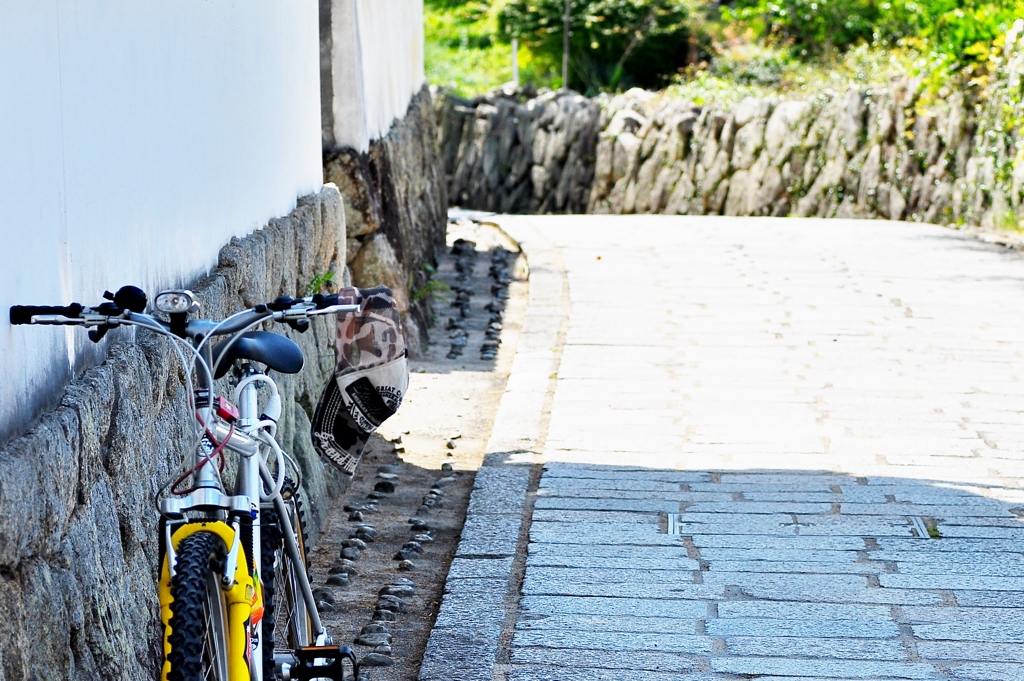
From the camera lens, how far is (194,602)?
2.44 metres

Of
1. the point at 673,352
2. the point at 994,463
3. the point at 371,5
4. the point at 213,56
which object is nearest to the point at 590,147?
the point at 371,5

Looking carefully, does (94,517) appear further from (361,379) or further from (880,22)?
(880,22)

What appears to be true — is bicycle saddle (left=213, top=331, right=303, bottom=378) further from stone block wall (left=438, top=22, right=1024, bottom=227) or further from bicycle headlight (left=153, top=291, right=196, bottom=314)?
stone block wall (left=438, top=22, right=1024, bottom=227)

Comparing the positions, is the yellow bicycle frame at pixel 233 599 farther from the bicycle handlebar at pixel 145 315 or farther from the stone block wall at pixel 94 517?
the bicycle handlebar at pixel 145 315

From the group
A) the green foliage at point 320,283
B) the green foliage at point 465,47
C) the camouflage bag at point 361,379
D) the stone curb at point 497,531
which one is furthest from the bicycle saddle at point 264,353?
the green foliage at point 465,47

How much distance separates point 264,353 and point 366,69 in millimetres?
6696

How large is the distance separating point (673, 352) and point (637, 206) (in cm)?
925

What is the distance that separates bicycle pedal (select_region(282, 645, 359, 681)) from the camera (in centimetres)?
334

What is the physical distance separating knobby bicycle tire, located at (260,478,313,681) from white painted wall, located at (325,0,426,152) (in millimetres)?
5180

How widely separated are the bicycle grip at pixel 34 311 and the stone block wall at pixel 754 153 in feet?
39.5

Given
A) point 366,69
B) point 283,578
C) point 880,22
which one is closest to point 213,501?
point 283,578

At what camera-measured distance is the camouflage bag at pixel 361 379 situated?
3.70 metres

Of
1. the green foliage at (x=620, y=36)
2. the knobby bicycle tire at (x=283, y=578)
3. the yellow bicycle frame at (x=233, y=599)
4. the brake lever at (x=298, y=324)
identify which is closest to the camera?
the yellow bicycle frame at (x=233, y=599)

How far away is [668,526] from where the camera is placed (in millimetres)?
5285
